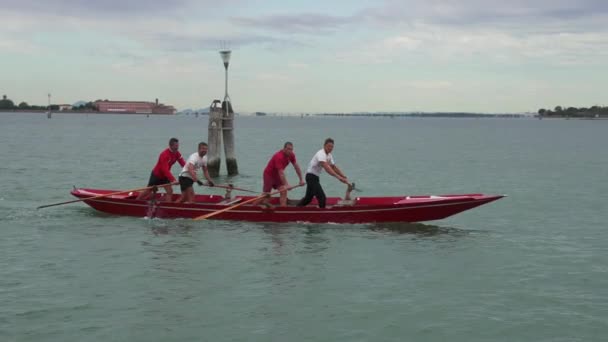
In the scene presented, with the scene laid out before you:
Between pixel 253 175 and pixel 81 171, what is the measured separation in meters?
9.43

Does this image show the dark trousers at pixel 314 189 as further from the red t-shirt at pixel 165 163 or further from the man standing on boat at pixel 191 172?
the red t-shirt at pixel 165 163

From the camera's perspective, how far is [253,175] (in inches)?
1496

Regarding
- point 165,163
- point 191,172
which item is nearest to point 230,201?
point 191,172

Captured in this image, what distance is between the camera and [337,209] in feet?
61.2

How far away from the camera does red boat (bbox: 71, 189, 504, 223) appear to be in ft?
59.6

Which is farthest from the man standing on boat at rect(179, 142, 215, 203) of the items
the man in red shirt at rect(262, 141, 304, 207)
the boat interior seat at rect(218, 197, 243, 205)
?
the man in red shirt at rect(262, 141, 304, 207)

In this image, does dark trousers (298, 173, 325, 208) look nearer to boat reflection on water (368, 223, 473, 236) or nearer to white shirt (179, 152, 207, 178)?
boat reflection on water (368, 223, 473, 236)

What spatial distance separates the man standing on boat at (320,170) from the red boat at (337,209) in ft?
1.12

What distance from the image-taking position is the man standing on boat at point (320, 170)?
18.0 metres

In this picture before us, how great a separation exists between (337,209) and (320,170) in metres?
1.09

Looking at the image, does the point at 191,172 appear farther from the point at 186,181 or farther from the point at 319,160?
the point at 319,160

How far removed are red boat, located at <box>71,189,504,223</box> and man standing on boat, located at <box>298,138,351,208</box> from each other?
34 centimetres

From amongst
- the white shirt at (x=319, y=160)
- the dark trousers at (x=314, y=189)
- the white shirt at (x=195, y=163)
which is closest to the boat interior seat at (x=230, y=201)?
the white shirt at (x=195, y=163)

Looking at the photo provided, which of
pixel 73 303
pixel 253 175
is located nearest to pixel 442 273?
pixel 73 303
